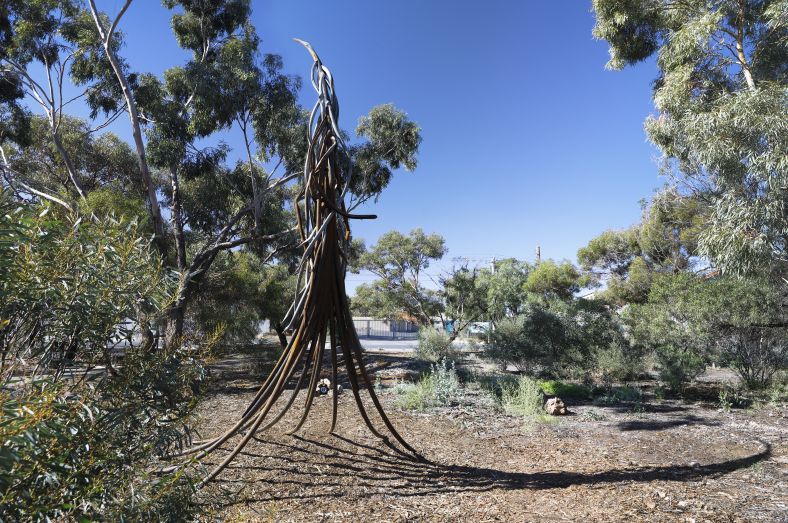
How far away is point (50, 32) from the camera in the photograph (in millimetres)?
9008

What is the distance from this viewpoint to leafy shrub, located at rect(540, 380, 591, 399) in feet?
26.5

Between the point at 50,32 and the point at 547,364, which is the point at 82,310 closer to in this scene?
the point at 547,364

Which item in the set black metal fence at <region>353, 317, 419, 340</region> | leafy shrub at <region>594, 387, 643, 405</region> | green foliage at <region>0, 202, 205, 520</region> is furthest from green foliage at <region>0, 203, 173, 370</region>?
black metal fence at <region>353, 317, 419, 340</region>

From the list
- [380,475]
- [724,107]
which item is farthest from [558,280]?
[380,475]

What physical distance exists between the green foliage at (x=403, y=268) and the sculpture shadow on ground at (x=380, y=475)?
13.0 meters

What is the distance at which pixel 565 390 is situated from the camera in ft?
27.1

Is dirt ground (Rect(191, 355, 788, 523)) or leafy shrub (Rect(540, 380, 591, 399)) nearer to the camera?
dirt ground (Rect(191, 355, 788, 523))

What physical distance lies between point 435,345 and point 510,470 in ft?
21.9

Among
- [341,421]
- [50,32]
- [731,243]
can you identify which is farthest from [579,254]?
[50,32]

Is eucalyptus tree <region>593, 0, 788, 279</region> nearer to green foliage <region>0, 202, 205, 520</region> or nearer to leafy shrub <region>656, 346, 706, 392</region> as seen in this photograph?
leafy shrub <region>656, 346, 706, 392</region>

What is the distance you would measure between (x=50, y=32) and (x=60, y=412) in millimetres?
11276

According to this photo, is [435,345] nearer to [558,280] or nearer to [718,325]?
[718,325]

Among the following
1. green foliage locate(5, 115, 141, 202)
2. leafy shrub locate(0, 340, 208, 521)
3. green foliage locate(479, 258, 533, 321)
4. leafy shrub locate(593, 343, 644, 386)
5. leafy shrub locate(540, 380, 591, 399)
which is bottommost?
leafy shrub locate(540, 380, 591, 399)

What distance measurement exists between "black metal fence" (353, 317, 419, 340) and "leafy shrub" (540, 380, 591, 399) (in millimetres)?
22724
